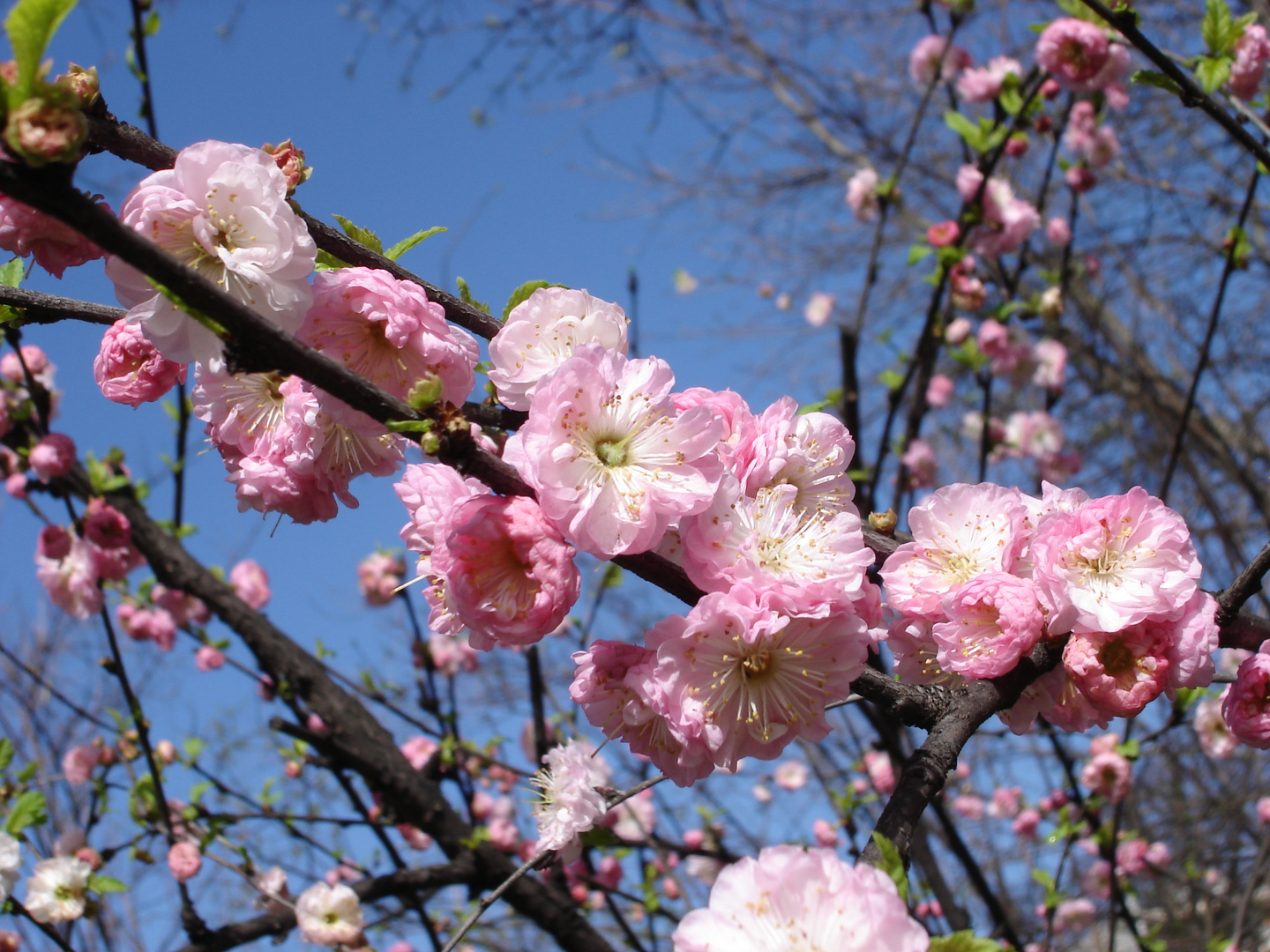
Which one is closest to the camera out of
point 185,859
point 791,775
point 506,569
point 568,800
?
point 506,569

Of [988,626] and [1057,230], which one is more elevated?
[1057,230]

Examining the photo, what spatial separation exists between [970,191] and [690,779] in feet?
12.4

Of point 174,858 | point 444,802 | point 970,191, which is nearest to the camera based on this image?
point 444,802

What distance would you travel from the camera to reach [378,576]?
5.52m

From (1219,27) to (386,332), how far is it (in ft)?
7.53

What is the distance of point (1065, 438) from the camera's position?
6758 mm

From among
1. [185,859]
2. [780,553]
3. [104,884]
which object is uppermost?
[185,859]

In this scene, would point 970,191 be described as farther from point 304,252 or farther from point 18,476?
point 18,476

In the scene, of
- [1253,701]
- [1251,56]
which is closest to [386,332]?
[1253,701]

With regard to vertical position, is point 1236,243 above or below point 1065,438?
below

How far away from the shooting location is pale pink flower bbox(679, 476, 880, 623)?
103cm

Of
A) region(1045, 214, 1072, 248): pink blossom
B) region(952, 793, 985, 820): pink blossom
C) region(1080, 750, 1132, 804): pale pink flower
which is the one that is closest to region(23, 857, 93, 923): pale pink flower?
region(1080, 750, 1132, 804): pale pink flower

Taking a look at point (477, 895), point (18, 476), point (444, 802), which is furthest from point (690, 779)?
point (18, 476)

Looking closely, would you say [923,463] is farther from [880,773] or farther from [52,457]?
[52,457]
